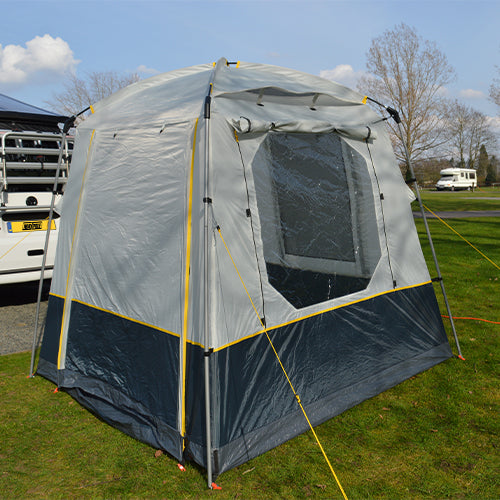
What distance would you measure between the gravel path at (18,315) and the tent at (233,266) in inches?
42.8

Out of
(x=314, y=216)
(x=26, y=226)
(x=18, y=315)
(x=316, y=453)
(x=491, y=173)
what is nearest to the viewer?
(x=316, y=453)

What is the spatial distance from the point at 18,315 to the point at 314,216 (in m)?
4.25

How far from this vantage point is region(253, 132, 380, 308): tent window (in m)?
3.49

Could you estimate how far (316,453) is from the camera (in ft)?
10.2

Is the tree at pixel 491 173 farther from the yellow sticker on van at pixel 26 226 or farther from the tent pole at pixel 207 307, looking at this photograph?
the tent pole at pixel 207 307

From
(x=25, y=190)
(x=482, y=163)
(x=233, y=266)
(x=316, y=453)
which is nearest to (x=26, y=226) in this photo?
(x=25, y=190)

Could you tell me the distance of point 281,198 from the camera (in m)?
3.57

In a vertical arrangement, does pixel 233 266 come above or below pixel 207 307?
above

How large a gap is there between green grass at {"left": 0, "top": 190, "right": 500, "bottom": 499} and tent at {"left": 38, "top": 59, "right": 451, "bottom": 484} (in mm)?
126

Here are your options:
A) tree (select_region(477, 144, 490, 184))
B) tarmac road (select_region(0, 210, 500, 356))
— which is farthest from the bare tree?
tarmac road (select_region(0, 210, 500, 356))

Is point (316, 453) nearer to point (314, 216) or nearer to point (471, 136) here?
point (314, 216)

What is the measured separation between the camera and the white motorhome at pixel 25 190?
18.6 ft

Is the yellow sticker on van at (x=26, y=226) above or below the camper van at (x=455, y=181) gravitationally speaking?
below

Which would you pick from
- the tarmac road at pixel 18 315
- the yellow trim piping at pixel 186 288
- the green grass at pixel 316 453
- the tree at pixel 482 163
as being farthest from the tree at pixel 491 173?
the yellow trim piping at pixel 186 288
